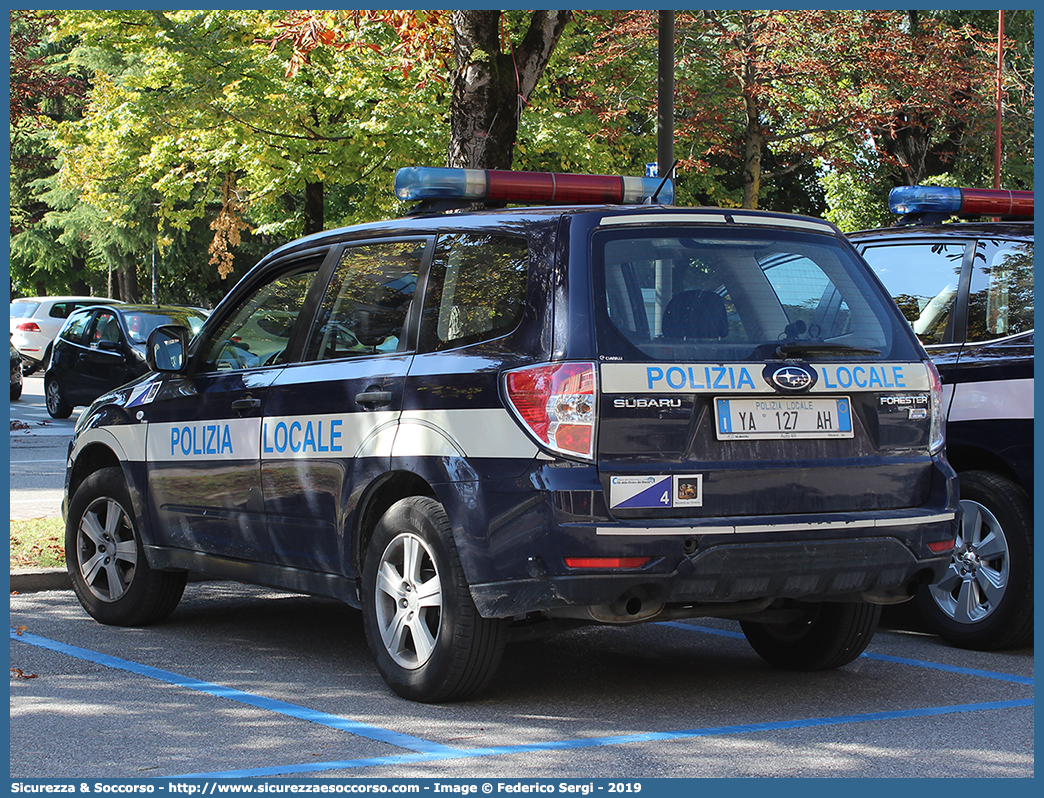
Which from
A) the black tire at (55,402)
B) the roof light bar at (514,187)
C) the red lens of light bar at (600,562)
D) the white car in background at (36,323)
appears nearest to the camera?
the red lens of light bar at (600,562)

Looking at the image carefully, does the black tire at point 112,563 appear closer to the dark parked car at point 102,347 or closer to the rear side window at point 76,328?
the dark parked car at point 102,347

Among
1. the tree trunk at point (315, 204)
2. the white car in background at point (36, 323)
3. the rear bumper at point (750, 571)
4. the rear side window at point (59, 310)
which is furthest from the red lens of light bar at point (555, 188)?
the rear side window at point (59, 310)

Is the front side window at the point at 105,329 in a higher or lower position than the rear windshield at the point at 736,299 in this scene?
lower

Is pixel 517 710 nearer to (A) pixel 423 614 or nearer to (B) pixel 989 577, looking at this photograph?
(A) pixel 423 614

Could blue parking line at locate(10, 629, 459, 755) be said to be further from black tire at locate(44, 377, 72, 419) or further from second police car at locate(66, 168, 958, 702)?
black tire at locate(44, 377, 72, 419)

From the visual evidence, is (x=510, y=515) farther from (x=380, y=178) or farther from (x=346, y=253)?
(x=380, y=178)

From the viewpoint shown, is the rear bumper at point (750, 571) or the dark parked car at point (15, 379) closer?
the rear bumper at point (750, 571)

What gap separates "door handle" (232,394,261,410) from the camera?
641 cm

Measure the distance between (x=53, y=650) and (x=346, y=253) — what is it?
2340 millimetres

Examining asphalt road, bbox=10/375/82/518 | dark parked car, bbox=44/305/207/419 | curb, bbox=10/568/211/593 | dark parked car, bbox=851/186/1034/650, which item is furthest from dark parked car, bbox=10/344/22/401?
dark parked car, bbox=851/186/1034/650

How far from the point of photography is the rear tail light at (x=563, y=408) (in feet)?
16.4

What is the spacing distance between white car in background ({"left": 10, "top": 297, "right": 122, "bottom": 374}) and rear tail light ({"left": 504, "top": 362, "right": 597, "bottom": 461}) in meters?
27.9

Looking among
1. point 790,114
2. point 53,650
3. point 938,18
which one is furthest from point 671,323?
point 938,18

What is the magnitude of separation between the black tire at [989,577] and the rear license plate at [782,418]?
1.78 meters
